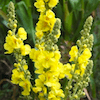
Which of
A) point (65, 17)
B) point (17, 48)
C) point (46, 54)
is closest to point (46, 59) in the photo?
point (46, 54)

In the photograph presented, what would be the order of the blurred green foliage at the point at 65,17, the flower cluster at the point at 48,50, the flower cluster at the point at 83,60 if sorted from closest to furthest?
the flower cluster at the point at 48,50, the flower cluster at the point at 83,60, the blurred green foliage at the point at 65,17

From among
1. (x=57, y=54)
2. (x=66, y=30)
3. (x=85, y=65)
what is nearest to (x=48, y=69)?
(x=57, y=54)

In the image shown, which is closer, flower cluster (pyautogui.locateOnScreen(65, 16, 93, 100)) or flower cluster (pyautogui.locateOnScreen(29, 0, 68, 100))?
flower cluster (pyautogui.locateOnScreen(29, 0, 68, 100))

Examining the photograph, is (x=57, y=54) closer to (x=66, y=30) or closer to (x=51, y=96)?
(x=51, y=96)

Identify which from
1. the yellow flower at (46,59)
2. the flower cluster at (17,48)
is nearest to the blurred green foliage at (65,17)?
the flower cluster at (17,48)

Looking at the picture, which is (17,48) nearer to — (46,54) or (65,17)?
(46,54)

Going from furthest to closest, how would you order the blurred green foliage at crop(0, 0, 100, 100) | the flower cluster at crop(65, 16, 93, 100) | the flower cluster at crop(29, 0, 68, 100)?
the blurred green foliage at crop(0, 0, 100, 100) → the flower cluster at crop(65, 16, 93, 100) → the flower cluster at crop(29, 0, 68, 100)

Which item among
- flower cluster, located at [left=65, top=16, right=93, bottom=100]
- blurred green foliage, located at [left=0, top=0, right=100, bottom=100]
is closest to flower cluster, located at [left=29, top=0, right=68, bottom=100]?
flower cluster, located at [left=65, top=16, right=93, bottom=100]

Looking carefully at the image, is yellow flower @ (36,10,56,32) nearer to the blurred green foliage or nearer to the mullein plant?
the mullein plant

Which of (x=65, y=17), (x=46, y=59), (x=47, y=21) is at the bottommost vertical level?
(x=46, y=59)

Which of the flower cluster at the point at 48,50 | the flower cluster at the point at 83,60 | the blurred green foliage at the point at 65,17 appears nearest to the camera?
the flower cluster at the point at 48,50

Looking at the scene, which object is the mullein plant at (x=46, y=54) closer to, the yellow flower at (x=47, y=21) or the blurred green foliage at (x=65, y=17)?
the yellow flower at (x=47, y=21)
